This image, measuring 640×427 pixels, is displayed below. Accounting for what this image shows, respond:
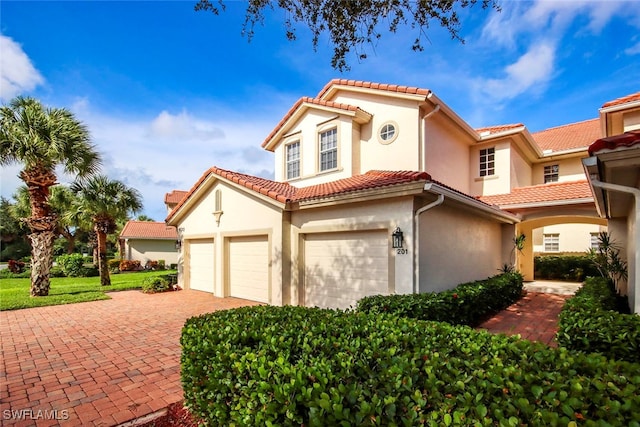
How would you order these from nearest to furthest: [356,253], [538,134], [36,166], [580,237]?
[356,253] < [36,166] < [580,237] < [538,134]

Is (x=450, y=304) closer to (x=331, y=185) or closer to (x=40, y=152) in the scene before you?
(x=331, y=185)

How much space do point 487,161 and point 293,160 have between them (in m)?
9.46

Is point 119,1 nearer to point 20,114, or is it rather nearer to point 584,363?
point 20,114

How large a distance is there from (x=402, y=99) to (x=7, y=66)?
1241 centimetres

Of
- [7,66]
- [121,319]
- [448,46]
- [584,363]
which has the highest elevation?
[7,66]

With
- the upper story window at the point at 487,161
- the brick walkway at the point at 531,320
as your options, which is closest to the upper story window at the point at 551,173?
the upper story window at the point at 487,161

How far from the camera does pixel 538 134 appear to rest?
2209 cm

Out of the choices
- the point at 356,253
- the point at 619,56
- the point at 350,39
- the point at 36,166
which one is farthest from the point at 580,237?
the point at 36,166

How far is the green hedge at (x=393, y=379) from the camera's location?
208cm

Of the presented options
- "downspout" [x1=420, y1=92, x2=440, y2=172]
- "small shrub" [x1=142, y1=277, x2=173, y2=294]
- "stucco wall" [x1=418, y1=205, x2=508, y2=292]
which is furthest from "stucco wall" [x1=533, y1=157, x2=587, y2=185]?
"small shrub" [x1=142, y1=277, x2=173, y2=294]

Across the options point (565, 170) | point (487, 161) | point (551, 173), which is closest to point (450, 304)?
point (487, 161)

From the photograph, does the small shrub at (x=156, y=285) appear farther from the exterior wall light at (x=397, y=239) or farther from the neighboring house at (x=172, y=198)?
the neighboring house at (x=172, y=198)

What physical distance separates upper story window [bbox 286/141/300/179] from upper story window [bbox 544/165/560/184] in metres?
14.7

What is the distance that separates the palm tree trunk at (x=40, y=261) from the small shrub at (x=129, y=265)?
1731 centimetres
